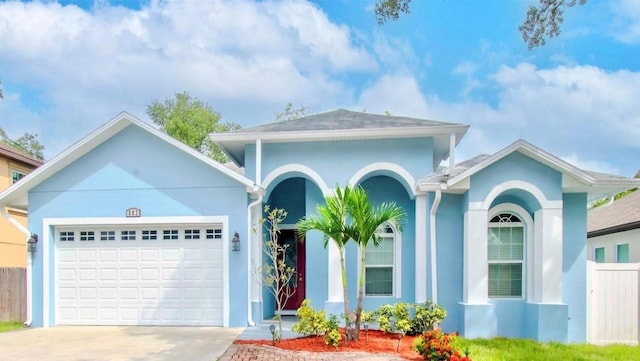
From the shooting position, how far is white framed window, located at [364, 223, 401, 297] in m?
10.5

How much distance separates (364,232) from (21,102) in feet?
88.9

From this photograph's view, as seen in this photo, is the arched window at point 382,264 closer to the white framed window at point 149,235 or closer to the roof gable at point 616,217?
the white framed window at point 149,235

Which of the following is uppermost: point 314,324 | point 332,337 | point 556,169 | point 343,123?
point 343,123

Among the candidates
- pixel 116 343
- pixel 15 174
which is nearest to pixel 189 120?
pixel 15 174

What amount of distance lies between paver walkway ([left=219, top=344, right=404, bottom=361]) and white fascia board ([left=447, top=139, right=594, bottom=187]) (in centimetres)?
386

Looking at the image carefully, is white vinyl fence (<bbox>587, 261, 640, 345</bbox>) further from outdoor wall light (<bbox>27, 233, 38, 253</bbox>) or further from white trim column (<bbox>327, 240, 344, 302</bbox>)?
outdoor wall light (<bbox>27, 233, 38, 253</bbox>)

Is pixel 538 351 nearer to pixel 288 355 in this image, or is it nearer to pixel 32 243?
pixel 288 355

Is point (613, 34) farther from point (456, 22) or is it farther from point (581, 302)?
point (581, 302)

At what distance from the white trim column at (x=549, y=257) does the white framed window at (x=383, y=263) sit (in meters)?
3.00

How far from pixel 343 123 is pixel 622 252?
33.8 feet

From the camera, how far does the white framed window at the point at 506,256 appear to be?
938 cm

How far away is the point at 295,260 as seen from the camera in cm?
1215

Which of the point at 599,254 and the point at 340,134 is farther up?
the point at 340,134

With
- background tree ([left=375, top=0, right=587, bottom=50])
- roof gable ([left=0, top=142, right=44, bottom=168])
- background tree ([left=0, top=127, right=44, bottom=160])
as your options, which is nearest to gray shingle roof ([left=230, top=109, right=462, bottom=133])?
background tree ([left=375, top=0, right=587, bottom=50])
